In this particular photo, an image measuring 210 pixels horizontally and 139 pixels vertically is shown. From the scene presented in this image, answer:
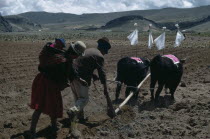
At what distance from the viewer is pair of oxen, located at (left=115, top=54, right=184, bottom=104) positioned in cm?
806

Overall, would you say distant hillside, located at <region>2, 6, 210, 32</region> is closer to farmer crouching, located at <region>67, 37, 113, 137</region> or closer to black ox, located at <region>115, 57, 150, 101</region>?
black ox, located at <region>115, 57, 150, 101</region>

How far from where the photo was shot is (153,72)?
820 cm

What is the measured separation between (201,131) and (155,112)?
1.56m

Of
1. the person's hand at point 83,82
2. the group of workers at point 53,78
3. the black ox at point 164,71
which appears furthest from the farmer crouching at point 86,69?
the black ox at point 164,71

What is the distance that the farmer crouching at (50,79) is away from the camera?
17.4ft

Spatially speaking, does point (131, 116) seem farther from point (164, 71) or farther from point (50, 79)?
point (50, 79)

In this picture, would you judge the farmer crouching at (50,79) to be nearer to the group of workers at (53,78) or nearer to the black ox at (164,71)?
the group of workers at (53,78)

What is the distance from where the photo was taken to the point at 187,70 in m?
13.1

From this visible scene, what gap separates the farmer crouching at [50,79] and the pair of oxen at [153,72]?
2.85 m

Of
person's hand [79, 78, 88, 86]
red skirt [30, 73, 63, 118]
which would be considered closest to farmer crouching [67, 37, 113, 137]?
person's hand [79, 78, 88, 86]

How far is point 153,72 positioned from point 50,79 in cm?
356

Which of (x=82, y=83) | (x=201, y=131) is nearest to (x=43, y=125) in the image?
(x=82, y=83)

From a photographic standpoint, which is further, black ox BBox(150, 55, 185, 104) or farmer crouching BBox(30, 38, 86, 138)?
black ox BBox(150, 55, 185, 104)

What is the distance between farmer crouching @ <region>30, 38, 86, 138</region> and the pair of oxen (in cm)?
285
